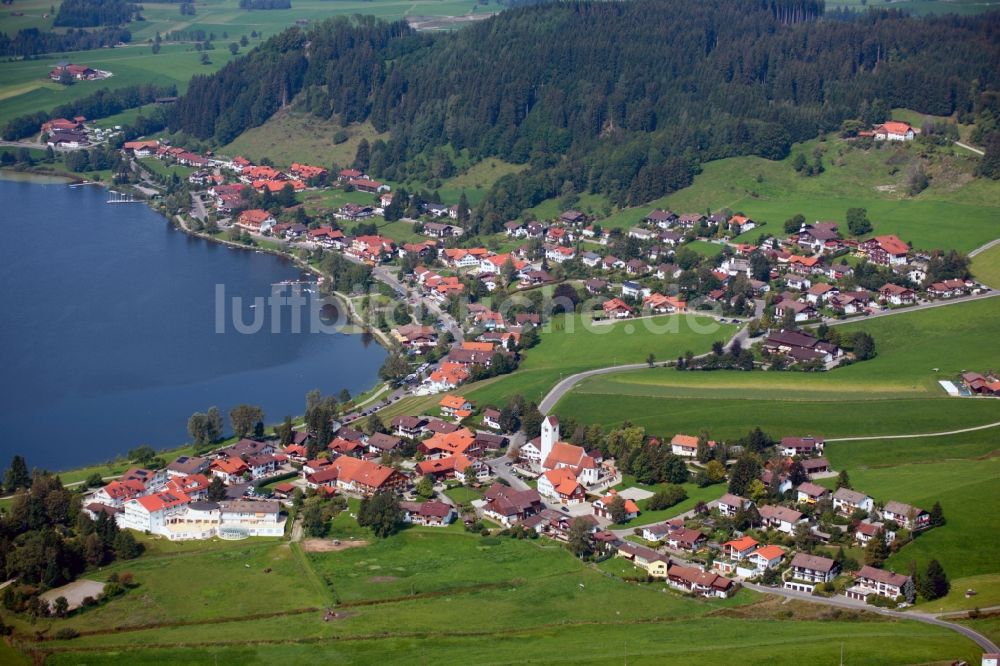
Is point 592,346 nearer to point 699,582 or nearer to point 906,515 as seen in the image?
point 906,515

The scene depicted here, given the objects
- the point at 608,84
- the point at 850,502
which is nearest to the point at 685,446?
the point at 850,502

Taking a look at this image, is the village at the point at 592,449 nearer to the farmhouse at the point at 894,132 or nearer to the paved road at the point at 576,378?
the paved road at the point at 576,378

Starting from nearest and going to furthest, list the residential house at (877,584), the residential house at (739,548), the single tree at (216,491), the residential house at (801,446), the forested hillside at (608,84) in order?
the residential house at (877,584) → the residential house at (739,548) → the single tree at (216,491) → the residential house at (801,446) → the forested hillside at (608,84)

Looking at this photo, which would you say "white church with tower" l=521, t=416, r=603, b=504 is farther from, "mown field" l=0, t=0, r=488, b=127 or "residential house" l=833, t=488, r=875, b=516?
"mown field" l=0, t=0, r=488, b=127

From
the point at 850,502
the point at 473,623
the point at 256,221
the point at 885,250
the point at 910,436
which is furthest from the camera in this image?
the point at 256,221

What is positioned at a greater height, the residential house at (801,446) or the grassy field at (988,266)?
the grassy field at (988,266)

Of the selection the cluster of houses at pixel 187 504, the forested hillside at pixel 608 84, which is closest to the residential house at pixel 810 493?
the cluster of houses at pixel 187 504

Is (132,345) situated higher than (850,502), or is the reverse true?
(850,502)

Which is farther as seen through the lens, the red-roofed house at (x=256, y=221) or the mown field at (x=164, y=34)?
the mown field at (x=164, y=34)
